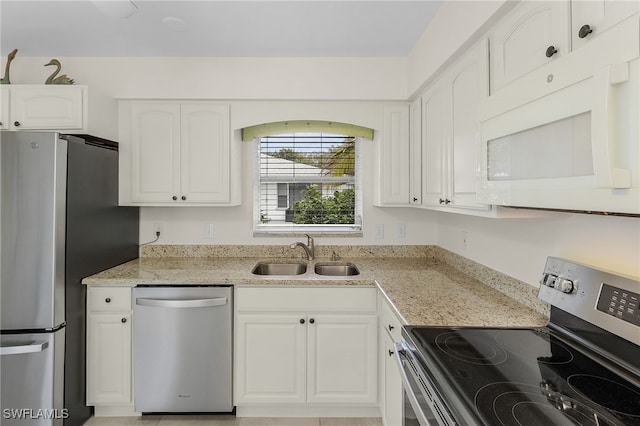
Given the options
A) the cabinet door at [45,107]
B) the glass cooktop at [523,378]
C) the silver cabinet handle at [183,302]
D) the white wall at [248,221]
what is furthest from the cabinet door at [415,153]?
the cabinet door at [45,107]

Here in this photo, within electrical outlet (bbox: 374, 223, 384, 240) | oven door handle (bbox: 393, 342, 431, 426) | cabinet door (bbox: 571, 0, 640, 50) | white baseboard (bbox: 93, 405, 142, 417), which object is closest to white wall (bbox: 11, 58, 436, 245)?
electrical outlet (bbox: 374, 223, 384, 240)

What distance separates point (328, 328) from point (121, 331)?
1.31m

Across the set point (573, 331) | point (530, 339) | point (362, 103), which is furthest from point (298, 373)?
point (362, 103)

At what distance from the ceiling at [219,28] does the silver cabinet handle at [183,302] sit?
1589 mm

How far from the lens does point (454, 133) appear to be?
1755mm

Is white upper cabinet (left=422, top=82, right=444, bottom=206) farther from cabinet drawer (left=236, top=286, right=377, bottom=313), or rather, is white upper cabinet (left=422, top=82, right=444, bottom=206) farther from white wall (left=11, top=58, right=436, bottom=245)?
cabinet drawer (left=236, top=286, right=377, bottom=313)

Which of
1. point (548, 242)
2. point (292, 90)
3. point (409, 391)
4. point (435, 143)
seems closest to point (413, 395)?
point (409, 391)

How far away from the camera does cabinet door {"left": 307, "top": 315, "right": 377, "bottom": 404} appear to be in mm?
2064

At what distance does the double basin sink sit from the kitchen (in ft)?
0.69

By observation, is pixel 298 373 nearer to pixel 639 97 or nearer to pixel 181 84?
pixel 639 97

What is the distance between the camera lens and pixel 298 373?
2.08 metres

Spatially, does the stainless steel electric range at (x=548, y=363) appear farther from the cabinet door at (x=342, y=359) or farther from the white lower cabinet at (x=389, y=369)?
the cabinet door at (x=342, y=359)

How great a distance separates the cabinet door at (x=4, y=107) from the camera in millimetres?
2184

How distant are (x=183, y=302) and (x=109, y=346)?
1.89 ft
